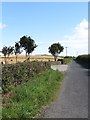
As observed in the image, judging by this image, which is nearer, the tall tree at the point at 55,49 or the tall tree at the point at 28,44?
the tall tree at the point at 28,44

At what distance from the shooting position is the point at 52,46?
349 ft

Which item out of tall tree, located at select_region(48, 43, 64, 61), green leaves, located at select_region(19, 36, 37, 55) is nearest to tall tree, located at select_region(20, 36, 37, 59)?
green leaves, located at select_region(19, 36, 37, 55)

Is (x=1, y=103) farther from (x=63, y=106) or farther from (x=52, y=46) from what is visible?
(x=52, y=46)

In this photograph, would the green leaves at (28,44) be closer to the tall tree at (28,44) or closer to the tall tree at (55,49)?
the tall tree at (28,44)

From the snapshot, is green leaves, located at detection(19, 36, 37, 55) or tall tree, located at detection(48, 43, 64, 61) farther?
tall tree, located at detection(48, 43, 64, 61)

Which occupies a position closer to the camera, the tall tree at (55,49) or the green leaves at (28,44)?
the green leaves at (28,44)

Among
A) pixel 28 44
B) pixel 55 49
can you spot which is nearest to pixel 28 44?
pixel 28 44

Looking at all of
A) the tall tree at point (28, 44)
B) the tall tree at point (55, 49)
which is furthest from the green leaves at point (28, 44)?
the tall tree at point (55, 49)

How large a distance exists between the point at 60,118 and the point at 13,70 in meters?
6.20

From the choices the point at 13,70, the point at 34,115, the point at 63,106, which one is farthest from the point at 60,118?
the point at 13,70

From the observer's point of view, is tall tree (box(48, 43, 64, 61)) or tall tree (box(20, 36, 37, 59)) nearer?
tall tree (box(20, 36, 37, 59))

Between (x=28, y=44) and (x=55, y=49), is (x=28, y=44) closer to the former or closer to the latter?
(x=28, y=44)

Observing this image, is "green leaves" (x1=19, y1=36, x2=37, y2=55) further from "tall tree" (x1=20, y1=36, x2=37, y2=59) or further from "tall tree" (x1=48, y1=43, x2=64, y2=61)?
"tall tree" (x1=48, y1=43, x2=64, y2=61)

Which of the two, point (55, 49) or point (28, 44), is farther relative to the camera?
point (55, 49)
